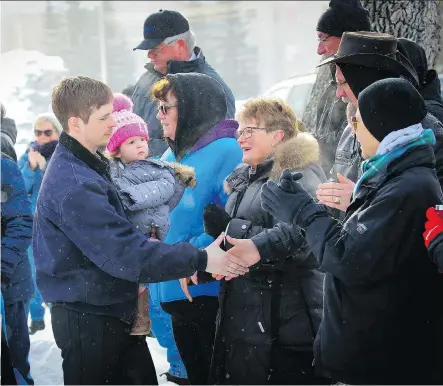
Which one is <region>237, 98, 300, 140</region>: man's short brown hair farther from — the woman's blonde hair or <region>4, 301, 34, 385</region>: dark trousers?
<region>4, 301, 34, 385</region>: dark trousers

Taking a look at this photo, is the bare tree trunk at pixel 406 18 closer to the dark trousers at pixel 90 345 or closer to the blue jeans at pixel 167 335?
the blue jeans at pixel 167 335

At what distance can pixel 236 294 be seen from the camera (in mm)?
3734

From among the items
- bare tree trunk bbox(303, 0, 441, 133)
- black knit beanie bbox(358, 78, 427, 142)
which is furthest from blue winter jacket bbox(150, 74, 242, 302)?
bare tree trunk bbox(303, 0, 441, 133)

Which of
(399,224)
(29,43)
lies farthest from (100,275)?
(29,43)

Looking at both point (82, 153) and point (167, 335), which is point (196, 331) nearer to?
point (167, 335)

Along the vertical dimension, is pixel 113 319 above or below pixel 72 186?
below

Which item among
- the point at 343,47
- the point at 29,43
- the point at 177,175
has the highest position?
the point at 343,47

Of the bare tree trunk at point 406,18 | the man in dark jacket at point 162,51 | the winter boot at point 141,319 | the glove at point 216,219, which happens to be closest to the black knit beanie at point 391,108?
the glove at point 216,219

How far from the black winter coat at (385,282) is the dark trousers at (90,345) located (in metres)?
0.98

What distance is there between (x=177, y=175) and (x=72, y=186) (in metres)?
0.84

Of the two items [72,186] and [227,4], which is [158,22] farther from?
[227,4]

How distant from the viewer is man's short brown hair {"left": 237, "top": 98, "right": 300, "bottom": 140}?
383 cm

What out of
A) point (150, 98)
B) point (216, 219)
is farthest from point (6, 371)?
point (150, 98)

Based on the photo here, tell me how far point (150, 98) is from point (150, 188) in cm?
227
